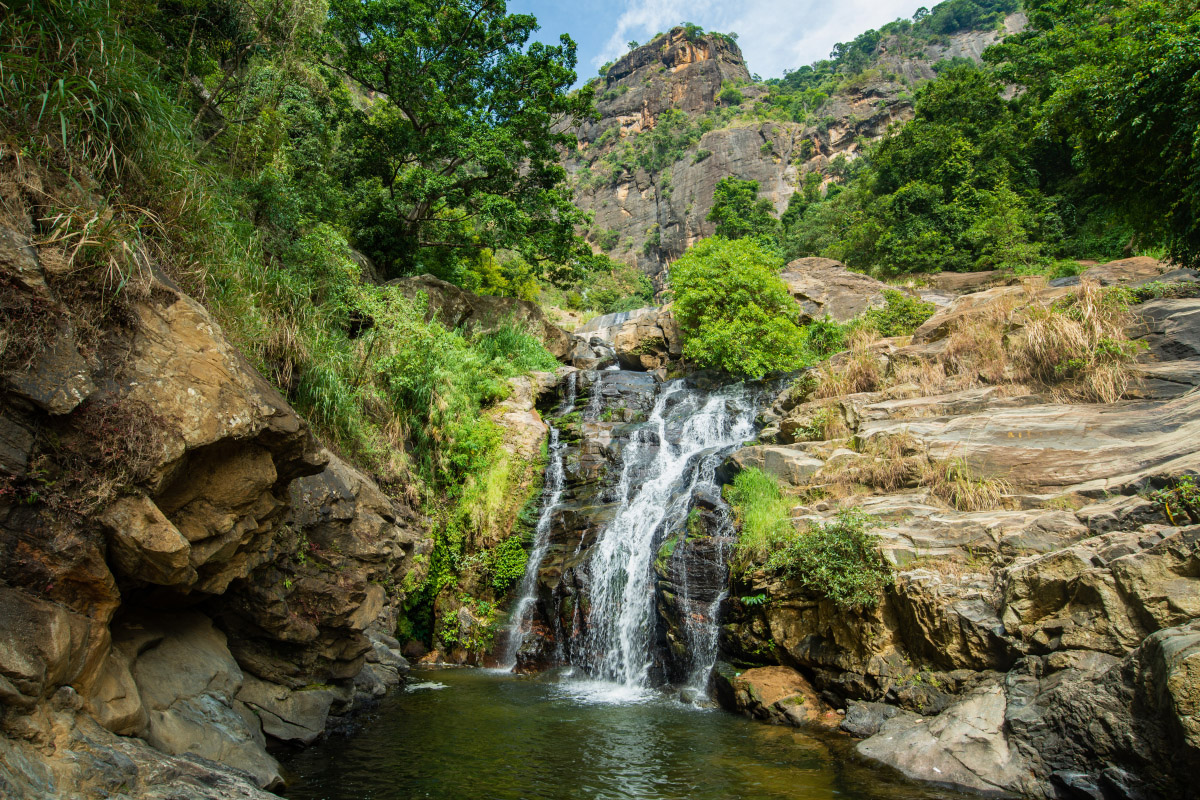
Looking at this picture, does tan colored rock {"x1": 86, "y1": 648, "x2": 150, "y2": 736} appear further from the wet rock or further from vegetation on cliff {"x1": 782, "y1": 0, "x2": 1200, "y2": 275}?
vegetation on cliff {"x1": 782, "y1": 0, "x2": 1200, "y2": 275}

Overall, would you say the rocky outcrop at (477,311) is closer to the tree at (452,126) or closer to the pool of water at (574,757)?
the tree at (452,126)

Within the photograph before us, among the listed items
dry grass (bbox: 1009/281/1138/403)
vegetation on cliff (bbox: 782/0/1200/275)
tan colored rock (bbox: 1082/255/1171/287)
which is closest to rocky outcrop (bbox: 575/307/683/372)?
vegetation on cliff (bbox: 782/0/1200/275)

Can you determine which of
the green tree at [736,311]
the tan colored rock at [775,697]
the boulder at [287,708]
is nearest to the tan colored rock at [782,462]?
the tan colored rock at [775,697]

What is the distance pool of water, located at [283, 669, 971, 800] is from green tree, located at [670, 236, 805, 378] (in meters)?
12.0

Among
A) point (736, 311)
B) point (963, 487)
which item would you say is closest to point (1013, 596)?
point (963, 487)

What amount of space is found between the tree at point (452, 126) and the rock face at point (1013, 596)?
1063cm

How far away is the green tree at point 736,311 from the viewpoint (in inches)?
730

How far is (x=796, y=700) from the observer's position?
7.57m

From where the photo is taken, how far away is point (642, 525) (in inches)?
462

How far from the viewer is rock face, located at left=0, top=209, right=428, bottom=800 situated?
126 inches

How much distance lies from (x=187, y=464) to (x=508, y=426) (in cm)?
1016

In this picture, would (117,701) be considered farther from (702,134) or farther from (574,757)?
(702,134)

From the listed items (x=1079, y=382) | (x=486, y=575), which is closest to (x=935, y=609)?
(x=1079, y=382)

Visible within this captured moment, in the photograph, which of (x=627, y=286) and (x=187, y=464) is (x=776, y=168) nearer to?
(x=627, y=286)
